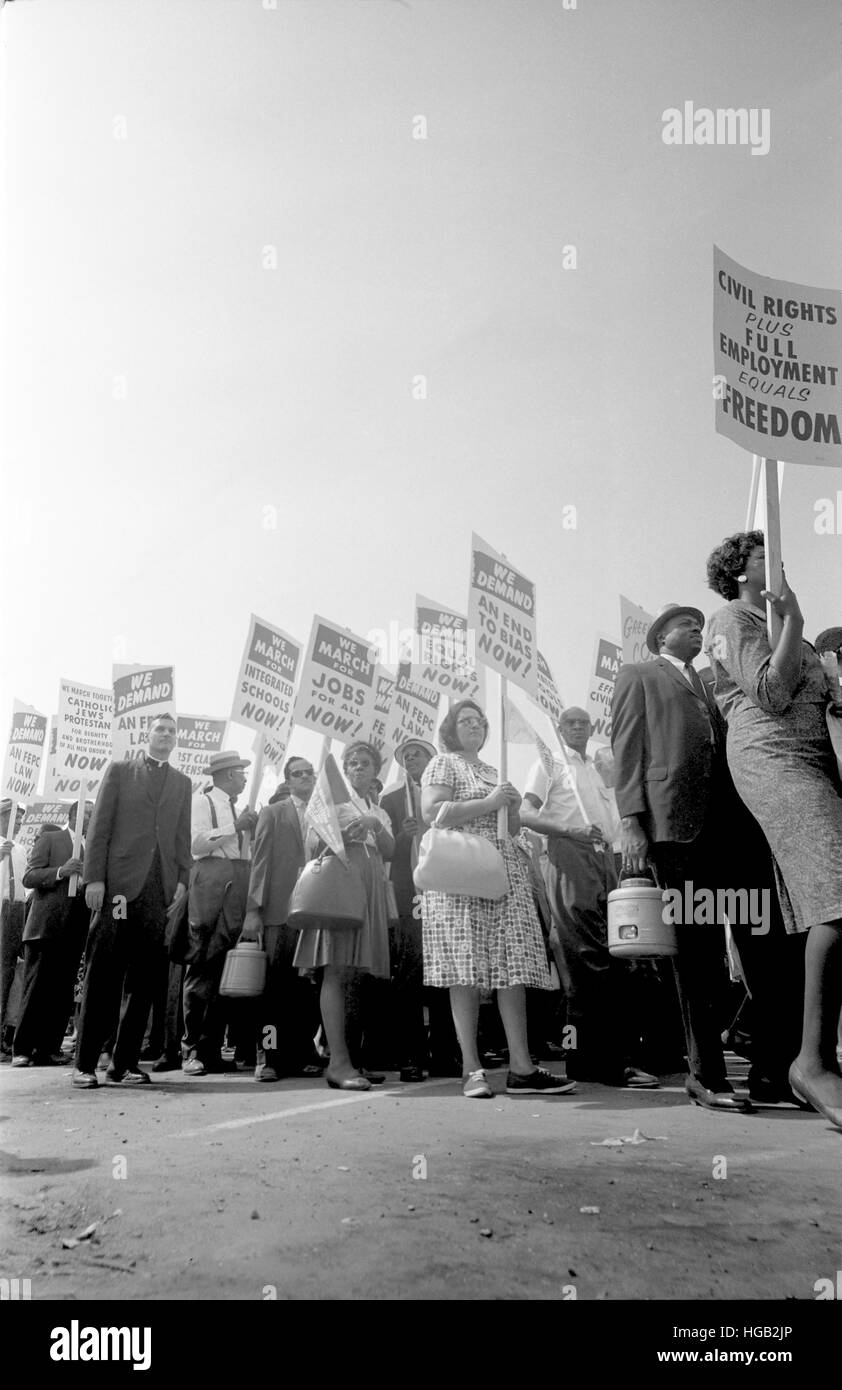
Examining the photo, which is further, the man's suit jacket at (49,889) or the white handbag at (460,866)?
the man's suit jacket at (49,889)

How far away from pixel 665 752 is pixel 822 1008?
44.1 inches

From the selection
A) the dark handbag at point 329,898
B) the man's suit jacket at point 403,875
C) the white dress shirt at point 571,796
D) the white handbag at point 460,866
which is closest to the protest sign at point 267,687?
the man's suit jacket at point 403,875

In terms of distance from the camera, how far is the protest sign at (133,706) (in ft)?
27.1

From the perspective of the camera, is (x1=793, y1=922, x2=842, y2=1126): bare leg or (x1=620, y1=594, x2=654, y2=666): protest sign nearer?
(x1=793, y1=922, x2=842, y2=1126): bare leg

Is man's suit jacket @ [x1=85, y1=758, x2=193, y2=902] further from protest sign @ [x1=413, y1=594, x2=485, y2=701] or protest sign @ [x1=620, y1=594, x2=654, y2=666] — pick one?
protest sign @ [x1=413, y1=594, x2=485, y2=701]

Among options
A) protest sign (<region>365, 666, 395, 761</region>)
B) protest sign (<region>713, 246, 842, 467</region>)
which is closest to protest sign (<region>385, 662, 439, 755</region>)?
protest sign (<region>365, 666, 395, 761</region>)

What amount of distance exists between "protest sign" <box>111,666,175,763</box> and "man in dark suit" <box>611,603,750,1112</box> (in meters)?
4.67

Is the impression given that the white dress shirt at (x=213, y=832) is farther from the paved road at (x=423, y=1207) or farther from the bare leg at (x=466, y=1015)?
the paved road at (x=423, y=1207)

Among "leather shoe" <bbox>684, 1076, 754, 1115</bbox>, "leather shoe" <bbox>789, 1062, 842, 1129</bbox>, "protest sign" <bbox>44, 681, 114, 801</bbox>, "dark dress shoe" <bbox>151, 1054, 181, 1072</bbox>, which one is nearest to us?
"leather shoe" <bbox>789, 1062, 842, 1129</bbox>

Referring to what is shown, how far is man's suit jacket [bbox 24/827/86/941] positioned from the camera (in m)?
6.99

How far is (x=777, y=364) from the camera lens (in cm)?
369

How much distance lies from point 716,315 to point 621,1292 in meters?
2.80

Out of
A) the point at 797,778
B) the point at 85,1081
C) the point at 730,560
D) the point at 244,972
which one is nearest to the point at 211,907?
the point at 244,972

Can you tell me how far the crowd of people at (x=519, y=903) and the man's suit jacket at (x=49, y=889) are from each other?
18 millimetres
